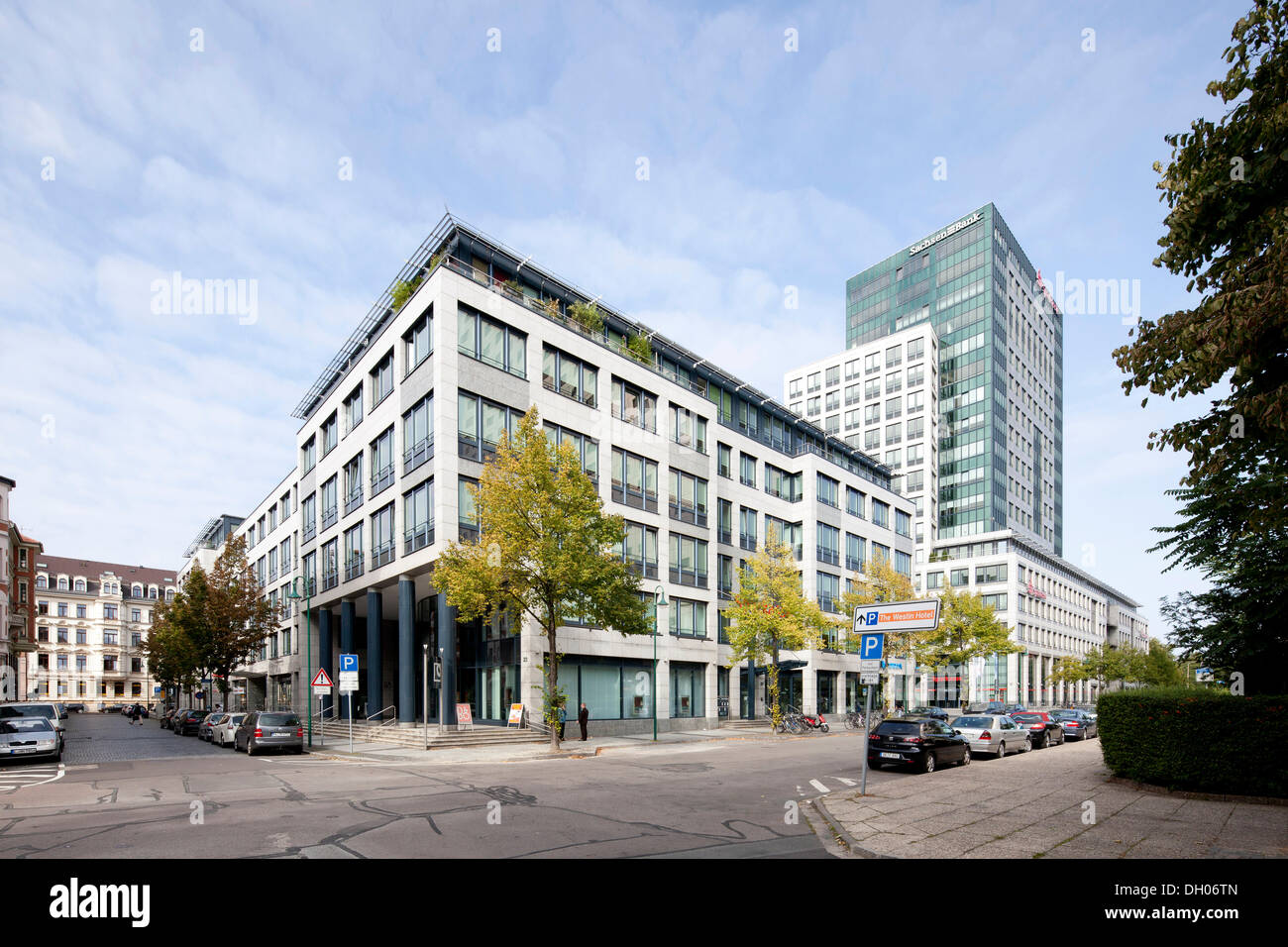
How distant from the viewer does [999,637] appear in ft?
185

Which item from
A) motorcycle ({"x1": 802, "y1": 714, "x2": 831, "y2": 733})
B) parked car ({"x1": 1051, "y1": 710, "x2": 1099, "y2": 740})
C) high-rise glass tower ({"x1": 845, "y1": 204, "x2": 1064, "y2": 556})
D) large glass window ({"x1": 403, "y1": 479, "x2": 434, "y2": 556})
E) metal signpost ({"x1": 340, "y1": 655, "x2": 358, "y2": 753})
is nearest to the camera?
metal signpost ({"x1": 340, "y1": 655, "x2": 358, "y2": 753})

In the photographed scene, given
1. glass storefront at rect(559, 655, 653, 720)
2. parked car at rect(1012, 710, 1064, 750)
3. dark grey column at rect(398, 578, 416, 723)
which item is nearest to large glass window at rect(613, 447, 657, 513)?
glass storefront at rect(559, 655, 653, 720)

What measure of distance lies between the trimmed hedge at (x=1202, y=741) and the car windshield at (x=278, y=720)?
25382mm

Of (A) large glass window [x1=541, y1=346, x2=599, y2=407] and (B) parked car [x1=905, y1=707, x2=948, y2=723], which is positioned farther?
(A) large glass window [x1=541, y1=346, x2=599, y2=407]

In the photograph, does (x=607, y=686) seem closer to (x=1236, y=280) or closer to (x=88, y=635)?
(x=1236, y=280)

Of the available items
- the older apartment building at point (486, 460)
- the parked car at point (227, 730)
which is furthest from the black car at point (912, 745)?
the parked car at point (227, 730)

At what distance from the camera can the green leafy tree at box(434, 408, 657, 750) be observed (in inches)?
1052

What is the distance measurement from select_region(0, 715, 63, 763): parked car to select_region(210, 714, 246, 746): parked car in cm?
688

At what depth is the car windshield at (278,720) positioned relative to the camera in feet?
91.0

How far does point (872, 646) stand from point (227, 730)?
1148 inches

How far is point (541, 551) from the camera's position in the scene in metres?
26.6

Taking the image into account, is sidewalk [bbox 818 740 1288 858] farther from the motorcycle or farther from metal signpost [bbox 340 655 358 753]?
the motorcycle

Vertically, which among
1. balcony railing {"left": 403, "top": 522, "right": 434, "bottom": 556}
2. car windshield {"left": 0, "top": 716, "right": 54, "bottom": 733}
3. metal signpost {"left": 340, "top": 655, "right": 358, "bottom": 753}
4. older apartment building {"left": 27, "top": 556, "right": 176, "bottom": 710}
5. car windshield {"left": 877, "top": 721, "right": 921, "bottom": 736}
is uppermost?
balcony railing {"left": 403, "top": 522, "right": 434, "bottom": 556}
